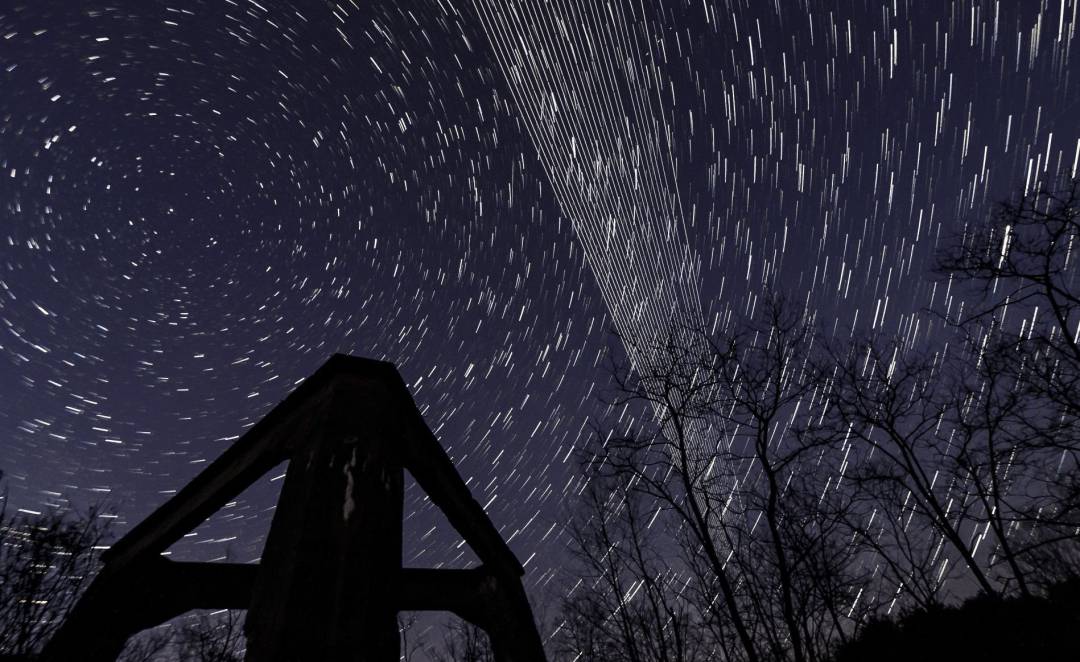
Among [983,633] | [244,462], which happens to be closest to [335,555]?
[244,462]

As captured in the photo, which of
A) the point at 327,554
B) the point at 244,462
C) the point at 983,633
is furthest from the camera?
the point at 983,633

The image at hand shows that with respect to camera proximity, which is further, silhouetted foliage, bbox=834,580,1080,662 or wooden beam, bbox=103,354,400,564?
silhouetted foliage, bbox=834,580,1080,662

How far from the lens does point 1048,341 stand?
1030cm

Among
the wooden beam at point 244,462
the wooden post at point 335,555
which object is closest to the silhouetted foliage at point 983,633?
the wooden post at point 335,555

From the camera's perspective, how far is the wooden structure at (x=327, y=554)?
3.24 ft

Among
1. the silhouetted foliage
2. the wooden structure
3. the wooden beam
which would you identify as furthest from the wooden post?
the silhouetted foliage

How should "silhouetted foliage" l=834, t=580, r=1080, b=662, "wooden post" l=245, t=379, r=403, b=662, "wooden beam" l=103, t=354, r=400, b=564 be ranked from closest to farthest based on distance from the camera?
"wooden post" l=245, t=379, r=403, b=662
"wooden beam" l=103, t=354, r=400, b=564
"silhouetted foliage" l=834, t=580, r=1080, b=662

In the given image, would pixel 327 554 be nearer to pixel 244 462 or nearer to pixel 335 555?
pixel 335 555

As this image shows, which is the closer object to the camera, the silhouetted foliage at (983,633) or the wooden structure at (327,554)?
the wooden structure at (327,554)

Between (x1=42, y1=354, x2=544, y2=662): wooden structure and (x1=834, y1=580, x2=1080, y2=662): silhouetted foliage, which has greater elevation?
(x1=42, y1=354, x2=544, y2=662): wooden structure

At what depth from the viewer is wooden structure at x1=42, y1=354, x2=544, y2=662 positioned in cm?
99

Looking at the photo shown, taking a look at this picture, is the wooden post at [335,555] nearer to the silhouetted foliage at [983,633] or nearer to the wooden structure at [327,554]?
the wooden structure at [327,554]

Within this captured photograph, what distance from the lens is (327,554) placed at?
3.50 feet

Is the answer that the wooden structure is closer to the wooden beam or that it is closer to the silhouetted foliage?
the wooden beam
